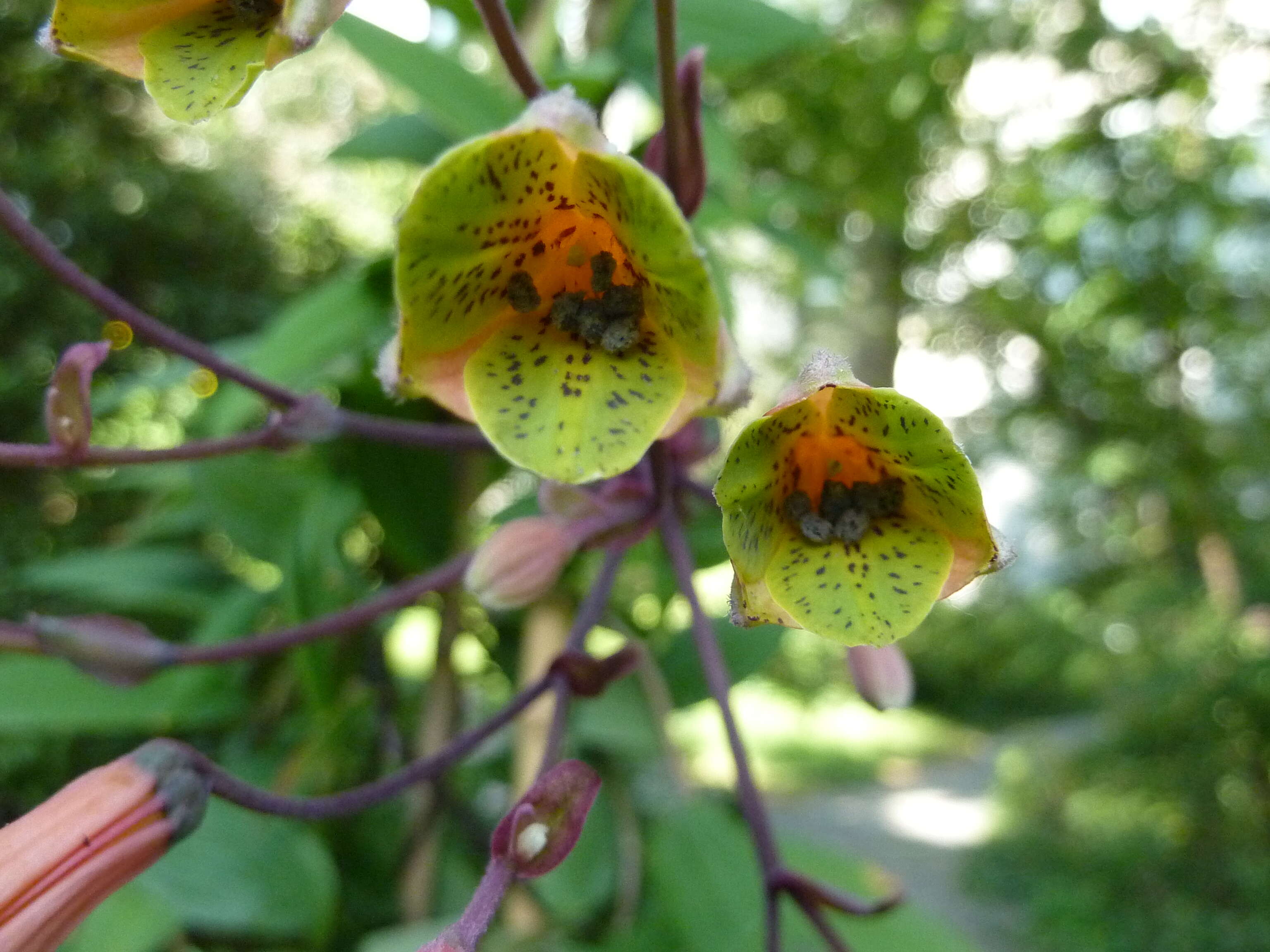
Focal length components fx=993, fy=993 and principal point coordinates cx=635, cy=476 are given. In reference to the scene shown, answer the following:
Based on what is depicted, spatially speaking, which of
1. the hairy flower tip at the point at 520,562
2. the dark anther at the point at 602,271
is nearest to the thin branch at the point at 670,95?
the dark anther at the point at 602,271

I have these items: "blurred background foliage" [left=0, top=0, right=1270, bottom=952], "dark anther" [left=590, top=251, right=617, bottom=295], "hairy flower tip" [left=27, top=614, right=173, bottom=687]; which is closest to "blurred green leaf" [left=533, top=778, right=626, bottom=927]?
"blurred background foliage" [left=0, top=0, right=1270, bottom=952]

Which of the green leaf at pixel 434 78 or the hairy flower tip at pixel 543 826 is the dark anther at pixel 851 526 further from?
the green leaf at pixel 434 78

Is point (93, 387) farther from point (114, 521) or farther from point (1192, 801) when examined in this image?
point (1192, 801)

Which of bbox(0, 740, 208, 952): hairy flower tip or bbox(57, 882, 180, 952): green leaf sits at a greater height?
bbox(0, 740, 208, 952): hairy flower tip

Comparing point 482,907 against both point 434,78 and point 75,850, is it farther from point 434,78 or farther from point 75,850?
point 434,78

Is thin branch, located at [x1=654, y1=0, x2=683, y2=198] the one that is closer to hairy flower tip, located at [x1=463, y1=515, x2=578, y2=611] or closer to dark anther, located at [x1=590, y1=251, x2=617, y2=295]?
dark anther, located at [x1=590, y1=251, x2=617, y2=295]

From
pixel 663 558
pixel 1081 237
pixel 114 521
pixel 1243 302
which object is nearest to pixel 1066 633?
pixel 1243 302
